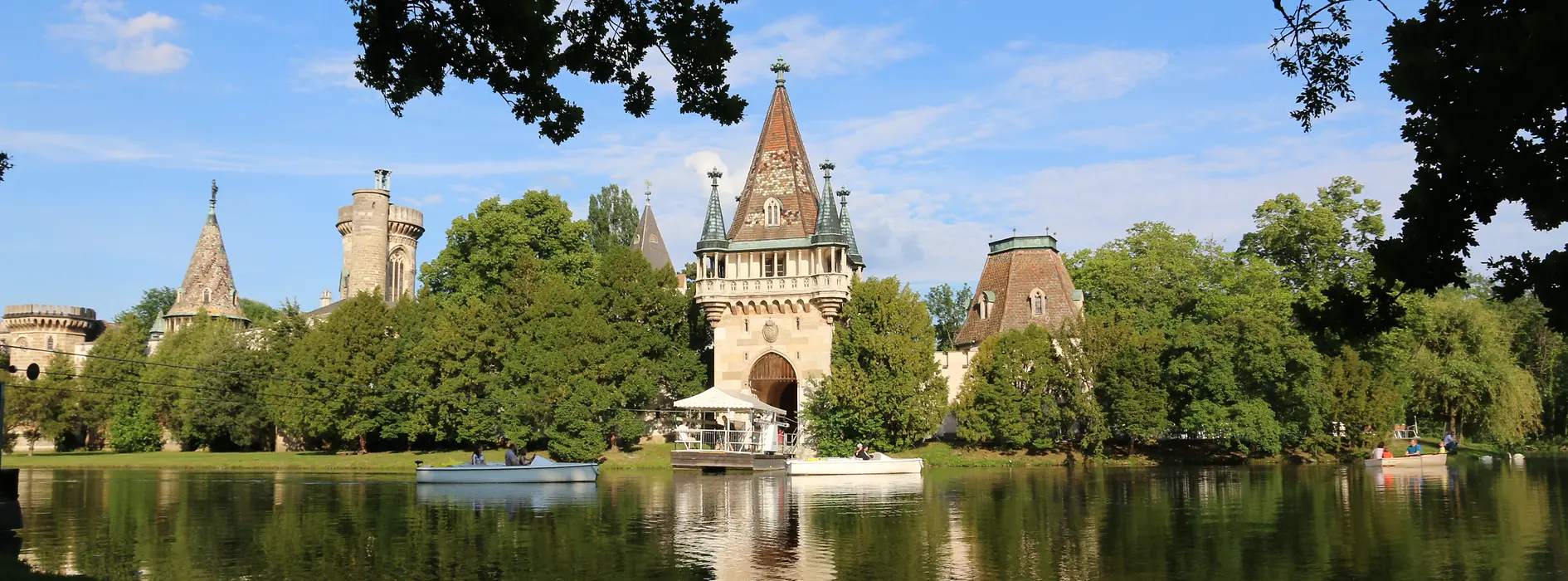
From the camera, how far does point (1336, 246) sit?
54.3 meters

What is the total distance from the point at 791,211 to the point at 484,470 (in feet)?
76.9

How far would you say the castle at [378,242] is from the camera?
259 ft

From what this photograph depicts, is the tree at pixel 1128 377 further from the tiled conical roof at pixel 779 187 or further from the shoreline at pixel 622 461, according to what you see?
the tiled conical roof at pixel 779 187

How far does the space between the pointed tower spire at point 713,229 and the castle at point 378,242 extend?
95.9ft

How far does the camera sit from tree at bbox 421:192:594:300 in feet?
189

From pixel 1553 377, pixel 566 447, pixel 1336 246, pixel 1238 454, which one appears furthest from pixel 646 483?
pixel 1553 377

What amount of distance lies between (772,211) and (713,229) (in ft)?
9.54

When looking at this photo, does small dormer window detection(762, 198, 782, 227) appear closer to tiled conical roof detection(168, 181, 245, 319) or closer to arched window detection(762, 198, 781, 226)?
arched window detection(762, 198, 781, 226)

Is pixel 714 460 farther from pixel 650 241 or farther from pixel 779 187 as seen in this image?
pixel 650 241

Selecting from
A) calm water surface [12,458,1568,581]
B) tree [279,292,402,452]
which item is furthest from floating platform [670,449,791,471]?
tree [279,292,402,452]

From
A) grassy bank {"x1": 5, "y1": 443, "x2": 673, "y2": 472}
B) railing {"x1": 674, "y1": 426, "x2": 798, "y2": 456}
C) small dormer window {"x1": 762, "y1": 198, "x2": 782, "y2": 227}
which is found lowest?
grassy bank {"x1": 5, "y1": 443, "x2": 673, "y2": 472}

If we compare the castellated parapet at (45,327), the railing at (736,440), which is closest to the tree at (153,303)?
the castellated parapet at (45,327)

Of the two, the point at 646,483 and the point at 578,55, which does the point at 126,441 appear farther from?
the point at 578,55

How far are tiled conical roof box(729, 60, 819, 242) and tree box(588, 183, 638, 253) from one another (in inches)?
711
